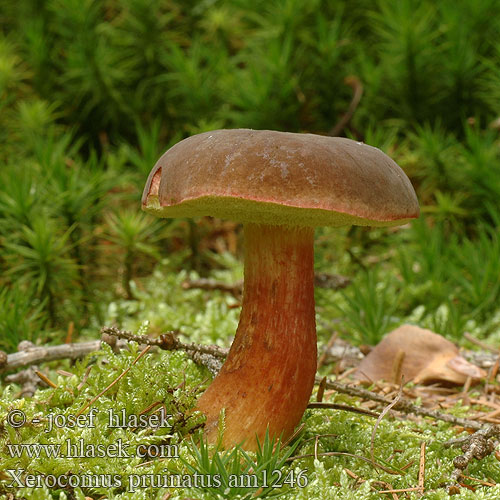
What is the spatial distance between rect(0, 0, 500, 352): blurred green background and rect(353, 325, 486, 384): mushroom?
0.37m

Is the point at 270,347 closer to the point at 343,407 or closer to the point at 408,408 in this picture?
the point at 343,407

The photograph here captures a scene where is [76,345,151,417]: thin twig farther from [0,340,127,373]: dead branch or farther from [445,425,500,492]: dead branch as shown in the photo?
[445,425,500,492]: dead branch

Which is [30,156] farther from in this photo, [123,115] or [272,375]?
[272,375]

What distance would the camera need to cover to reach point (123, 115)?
9.98ft

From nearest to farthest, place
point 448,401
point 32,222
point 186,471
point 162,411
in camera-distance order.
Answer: point 186,471 → point 162,411 → point 448,401 → point 32,222

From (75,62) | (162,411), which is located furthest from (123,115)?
(162,411)

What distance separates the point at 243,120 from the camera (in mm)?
2830

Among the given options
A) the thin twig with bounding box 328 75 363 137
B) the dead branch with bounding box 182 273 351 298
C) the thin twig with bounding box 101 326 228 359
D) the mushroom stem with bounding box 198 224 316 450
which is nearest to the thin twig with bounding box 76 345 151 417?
the thin twig with bounding box 101 326 228 359

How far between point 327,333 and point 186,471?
136 cm

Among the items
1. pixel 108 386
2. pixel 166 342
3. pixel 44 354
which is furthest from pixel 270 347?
pixel 44 354

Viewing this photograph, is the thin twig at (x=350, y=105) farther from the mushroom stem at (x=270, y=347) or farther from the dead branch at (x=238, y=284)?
the mushroom stem at (x=270, y=347)

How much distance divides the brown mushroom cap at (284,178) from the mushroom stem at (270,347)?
17 cm

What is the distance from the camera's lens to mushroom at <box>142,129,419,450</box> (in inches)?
41.3

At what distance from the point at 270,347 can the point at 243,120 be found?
5.92 ft
